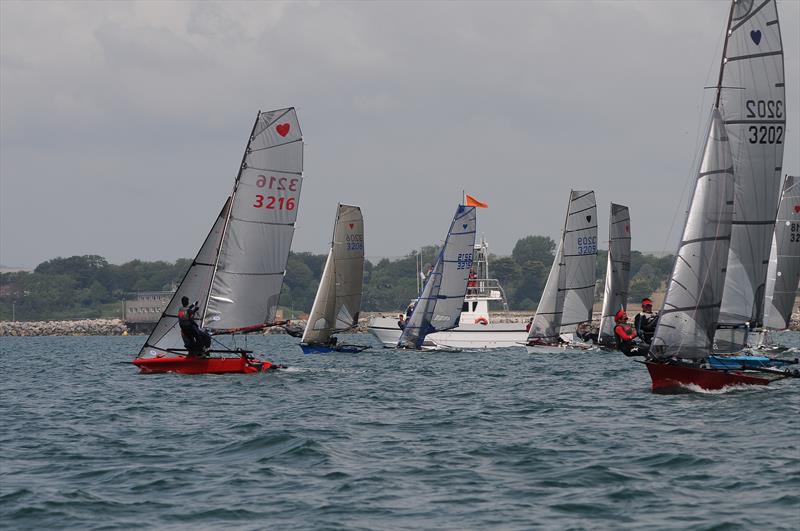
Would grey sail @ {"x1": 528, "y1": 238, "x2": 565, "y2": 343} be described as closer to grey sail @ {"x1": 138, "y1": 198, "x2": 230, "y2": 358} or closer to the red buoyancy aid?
grey sail @ {"x1": 138, "y1": 198, "x2": 230, "y2": 358}

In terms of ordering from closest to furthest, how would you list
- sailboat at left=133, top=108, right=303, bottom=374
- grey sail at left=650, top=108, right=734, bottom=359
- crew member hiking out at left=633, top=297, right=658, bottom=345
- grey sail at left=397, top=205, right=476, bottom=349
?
grey sail at left=650, top=108, right=734, bottom=359, crew member hiking out at left=633, top=297, right=658, bottom=345, sailboat at left=133, top=108, right=303, bottom=374, grey sail at left=397, top=205, right=476, bottom=349

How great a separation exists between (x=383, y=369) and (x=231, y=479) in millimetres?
23550

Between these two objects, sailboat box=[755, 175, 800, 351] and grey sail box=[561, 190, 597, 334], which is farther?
grey sail box=[561, 190, 597, 334]

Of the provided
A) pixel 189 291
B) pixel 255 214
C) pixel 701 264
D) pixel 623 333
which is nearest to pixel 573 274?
pixel 255 214

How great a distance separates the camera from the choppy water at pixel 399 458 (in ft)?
44.5

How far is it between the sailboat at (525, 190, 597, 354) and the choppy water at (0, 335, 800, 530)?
25390 mm

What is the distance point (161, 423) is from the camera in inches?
859

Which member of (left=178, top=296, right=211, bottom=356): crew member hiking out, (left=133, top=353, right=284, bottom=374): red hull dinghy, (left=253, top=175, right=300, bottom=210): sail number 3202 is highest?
(left=253, top=175, right=300, bottom=210): sail number 3202

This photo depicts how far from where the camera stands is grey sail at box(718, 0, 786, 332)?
27.2m

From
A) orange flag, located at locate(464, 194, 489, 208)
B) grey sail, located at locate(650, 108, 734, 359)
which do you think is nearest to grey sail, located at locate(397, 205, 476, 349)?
orange flag, located at locate(464, 194, 489, 208)

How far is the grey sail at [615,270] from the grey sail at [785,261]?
10.2 metres

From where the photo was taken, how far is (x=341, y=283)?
50.4 metres

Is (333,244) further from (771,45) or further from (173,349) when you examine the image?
(771,45)

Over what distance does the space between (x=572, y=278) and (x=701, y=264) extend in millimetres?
30178
